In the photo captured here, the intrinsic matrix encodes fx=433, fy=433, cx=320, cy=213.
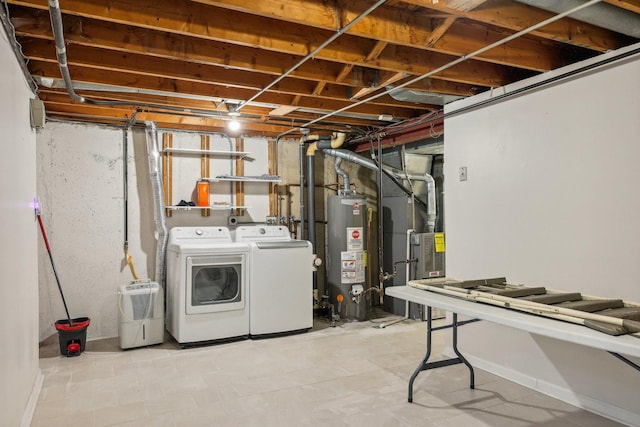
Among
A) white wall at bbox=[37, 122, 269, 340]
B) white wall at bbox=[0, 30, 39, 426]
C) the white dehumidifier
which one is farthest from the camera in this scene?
white wall at bbox=[37, 122, 269, 340]

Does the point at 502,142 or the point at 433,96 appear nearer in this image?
the point at 502,142

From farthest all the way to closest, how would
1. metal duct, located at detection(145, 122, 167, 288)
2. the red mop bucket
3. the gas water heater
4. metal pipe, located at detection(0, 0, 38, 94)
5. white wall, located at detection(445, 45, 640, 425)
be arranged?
the gas water heater
metal duct, located at detection(145, 122, 167, 288)
the red mop bucket
white wall, located at detection(445, 45, 640, 425)
metal pipe, located at detection(0, 0, 38, 94)

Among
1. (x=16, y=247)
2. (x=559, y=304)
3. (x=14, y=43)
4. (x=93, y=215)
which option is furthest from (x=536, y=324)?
(x=93, y=215)

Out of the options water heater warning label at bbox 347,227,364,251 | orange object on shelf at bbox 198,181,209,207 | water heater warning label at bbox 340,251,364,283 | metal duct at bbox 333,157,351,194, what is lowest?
water heater warning label at bbox 340,251,364,283

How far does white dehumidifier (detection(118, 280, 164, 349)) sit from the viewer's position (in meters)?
4.29

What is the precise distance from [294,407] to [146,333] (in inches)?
82.4

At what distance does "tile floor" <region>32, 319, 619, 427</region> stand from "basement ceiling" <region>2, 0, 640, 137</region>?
237 centimetres

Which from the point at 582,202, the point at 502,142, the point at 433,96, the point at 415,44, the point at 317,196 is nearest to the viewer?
the point at 415,44

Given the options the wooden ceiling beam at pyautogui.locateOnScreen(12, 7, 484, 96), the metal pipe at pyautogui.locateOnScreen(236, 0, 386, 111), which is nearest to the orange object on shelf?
the metal pipe at pyautogui.locateOnScreen(236, 0, 386, 111)

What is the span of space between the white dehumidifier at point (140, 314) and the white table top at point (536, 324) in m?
2.71

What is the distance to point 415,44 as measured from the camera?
8.94 ft

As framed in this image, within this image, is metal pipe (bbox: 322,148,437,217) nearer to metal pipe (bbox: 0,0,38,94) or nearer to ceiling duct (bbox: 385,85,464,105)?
ceiling duct (bbox: 385,85,464,105)

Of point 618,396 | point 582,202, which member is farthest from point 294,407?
point 582,202

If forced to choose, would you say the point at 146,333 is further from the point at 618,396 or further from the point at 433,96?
the point at 618,396
